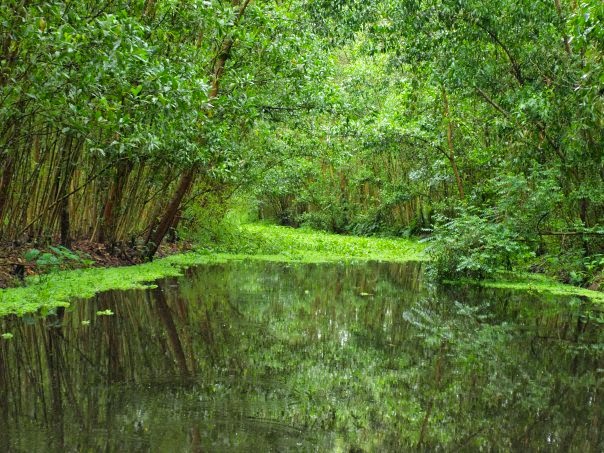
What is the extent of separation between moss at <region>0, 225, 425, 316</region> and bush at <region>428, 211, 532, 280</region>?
14.5ft

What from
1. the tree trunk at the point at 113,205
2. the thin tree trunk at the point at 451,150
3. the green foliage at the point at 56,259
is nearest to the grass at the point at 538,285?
the thin tree trunk at the point at 451,150

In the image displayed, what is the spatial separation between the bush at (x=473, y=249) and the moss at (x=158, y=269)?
4.41 meters

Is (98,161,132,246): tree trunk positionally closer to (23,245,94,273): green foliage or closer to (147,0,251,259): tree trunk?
(147,0,251,259): tree trunk

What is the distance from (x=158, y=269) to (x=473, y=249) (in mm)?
6060

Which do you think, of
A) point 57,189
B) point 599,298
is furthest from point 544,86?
point 57,189

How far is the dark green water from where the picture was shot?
4.03m

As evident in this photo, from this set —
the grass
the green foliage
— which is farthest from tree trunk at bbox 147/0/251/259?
the grass

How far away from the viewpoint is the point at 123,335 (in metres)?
6.68

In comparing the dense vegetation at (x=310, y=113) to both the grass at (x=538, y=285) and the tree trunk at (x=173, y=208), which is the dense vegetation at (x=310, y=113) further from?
the grass at (x=538, y=285)

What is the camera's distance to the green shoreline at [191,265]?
8.31 m

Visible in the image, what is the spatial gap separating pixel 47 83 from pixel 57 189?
17.2ft

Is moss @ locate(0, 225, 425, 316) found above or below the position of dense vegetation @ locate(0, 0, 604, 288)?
below

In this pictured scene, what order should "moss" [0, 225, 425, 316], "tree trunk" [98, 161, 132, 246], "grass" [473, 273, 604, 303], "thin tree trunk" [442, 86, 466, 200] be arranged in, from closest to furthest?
"moss" [0, 225, 425, 316] < "grass" [473, 273, 604, 303] < "tree trunk" [98, 161, 132, 246] < "thin tree trunk" [442, 86, 466, 200]

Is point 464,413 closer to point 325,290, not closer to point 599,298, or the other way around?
point 325,290
